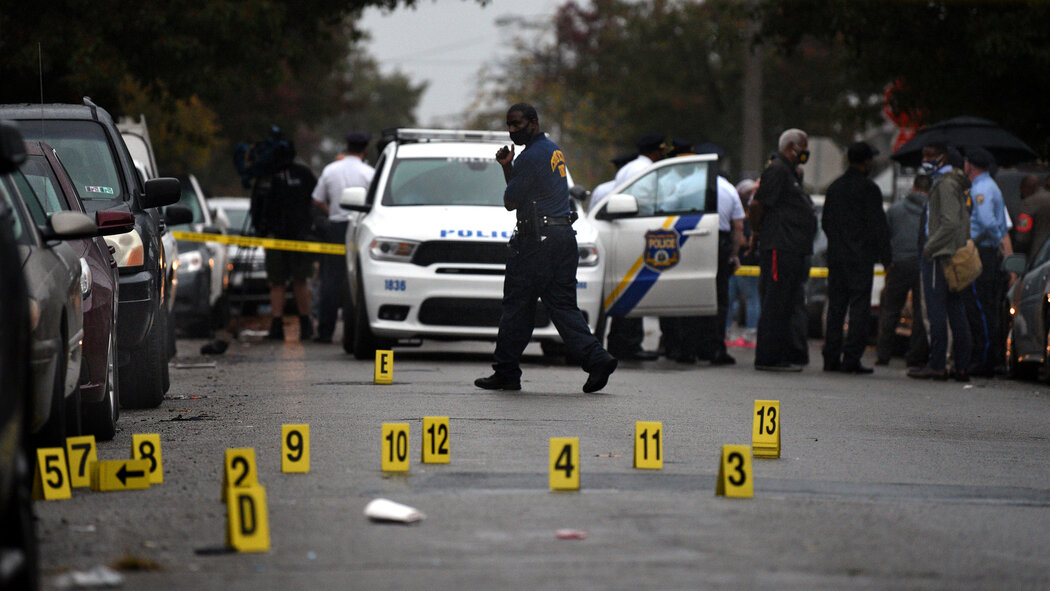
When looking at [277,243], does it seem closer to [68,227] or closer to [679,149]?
[679,149]

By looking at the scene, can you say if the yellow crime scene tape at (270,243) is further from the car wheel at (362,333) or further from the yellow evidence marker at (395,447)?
the yellow evidence marker at (395,447)

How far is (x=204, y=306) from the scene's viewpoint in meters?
19.2

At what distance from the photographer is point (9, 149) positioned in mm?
5438

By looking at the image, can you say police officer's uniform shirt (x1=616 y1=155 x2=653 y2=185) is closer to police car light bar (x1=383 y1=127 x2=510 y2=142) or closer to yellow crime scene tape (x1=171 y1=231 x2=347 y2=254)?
police car light bar (x1=383 y1=127 x2=510 y2=142)

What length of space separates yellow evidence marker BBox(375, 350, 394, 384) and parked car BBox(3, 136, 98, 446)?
4.21 metres

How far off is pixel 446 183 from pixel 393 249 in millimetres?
1199

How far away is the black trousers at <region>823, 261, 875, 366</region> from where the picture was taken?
15.5 m

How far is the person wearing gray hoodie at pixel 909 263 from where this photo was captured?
1705 centimetres

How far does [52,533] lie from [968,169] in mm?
10992

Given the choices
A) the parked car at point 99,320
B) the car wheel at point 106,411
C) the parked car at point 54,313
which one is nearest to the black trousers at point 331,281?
the parked car at point 99,320

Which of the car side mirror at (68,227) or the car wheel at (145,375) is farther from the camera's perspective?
the car wheel at (145,375)

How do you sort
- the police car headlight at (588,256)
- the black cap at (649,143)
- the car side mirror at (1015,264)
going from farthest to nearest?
the black cap at (649,143) < the car side mirror at (1015,264) < the police car headlight at (588,256)

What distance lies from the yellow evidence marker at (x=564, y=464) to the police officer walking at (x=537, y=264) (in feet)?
15.3

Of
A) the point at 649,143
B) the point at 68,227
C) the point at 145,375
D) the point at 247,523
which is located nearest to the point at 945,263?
the point at 649,143
